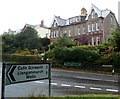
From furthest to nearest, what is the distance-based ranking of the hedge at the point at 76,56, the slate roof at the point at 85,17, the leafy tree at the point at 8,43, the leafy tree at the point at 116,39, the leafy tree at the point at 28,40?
the leafy tree at the point at 8,43, the leafy tree at the point at 28,40, the slate roof at the point at 85,17, the hedge at the point at 76,56, the leafy tree at the point at 116,39

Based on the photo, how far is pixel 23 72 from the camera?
16.6 ft

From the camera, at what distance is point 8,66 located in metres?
4.64

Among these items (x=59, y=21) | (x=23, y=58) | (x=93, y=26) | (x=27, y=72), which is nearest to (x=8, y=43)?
(x=23, y=58)

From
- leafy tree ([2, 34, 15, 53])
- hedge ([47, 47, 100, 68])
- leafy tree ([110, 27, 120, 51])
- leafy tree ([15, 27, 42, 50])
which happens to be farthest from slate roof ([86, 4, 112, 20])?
leafy tree ([2, 34, 15, 53])

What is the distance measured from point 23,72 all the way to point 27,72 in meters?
0.15

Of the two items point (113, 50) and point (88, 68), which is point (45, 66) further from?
point (113, 50)

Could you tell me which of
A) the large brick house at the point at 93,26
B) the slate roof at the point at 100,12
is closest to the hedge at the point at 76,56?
the large brick house at the point at 93,26

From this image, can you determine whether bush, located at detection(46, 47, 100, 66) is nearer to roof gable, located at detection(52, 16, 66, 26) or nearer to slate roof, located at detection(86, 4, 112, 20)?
slate roof, located at detection(86, 4, 112, 20)

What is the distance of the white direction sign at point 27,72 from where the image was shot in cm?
475

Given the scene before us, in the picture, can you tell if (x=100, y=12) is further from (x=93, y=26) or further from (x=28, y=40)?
(x=28, y=40)

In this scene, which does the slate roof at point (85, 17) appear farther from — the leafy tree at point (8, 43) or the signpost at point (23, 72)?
the signpost at point (23, 72)

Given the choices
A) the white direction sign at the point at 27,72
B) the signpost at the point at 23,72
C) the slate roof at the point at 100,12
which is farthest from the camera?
the slate roof at the point at 100,12

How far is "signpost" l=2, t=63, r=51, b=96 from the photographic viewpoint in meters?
4.61

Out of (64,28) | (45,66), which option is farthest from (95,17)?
(45,66)
